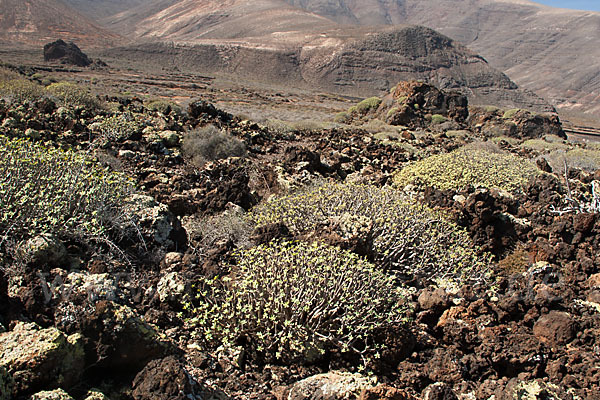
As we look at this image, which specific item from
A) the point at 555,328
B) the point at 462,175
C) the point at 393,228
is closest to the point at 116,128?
the point at 393,228

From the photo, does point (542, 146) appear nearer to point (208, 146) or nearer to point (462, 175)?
point (462, 175)

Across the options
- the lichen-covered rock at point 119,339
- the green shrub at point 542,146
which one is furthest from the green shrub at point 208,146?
the green shrub at point 542,146

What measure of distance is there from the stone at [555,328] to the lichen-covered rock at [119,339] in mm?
2515

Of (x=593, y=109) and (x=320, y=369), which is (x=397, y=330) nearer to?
(x=320, y=369)

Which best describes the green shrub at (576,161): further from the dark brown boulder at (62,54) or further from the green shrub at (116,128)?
the dark brown boulder at (62,54)

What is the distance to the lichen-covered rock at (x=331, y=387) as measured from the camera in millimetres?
1951

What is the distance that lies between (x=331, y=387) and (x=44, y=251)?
1964 mm

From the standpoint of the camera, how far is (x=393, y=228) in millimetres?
3746

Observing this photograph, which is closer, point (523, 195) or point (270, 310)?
point (270, 310)

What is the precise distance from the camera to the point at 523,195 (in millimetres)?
6066

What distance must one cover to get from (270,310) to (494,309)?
1.73 m

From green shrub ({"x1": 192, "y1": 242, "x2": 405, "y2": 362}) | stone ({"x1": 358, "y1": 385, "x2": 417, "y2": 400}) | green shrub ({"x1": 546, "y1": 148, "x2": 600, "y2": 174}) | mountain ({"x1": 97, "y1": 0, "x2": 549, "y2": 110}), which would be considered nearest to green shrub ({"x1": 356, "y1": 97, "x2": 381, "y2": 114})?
green shrub ({"x1": 546, "y1": 148, "x2": 600, "y2": 174})

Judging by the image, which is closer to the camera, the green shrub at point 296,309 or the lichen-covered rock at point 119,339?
the lichen-covered rock at point 119,339

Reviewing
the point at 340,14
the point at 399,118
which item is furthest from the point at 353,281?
the point at 340,14
